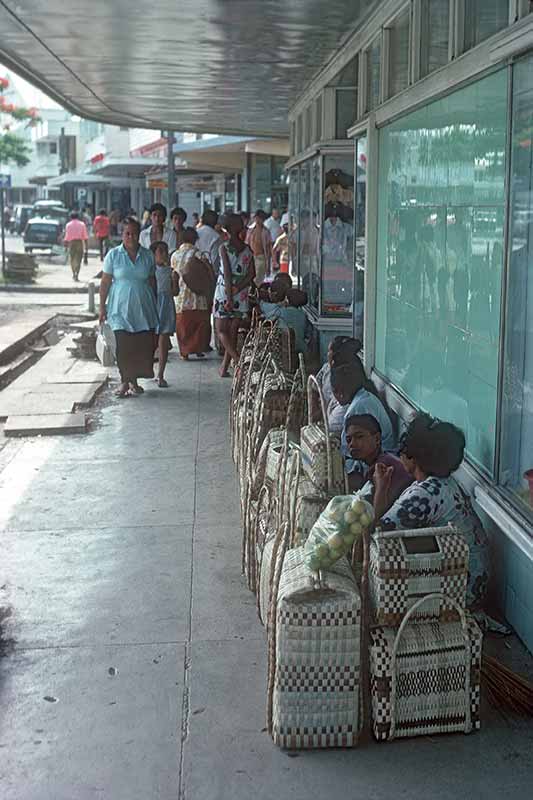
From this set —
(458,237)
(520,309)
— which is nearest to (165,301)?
(458,237)

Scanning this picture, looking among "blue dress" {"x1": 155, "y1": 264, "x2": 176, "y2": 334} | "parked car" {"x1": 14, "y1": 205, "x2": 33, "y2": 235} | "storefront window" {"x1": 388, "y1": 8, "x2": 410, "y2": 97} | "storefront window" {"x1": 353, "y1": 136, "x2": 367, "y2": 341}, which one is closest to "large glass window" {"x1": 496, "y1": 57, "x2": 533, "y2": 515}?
"storefront window" {"x1": 388, "y1": 8, "x2": 410, "y2": 97}

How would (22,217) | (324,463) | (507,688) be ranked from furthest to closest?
1. (22,217)
2. (324,463)
3. (507,688)

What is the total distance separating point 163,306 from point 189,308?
4.10 ft

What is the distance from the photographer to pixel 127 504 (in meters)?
6.82

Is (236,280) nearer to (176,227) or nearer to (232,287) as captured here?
(232,287)

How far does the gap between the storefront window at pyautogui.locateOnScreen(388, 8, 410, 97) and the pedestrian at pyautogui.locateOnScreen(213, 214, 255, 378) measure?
12.7ft

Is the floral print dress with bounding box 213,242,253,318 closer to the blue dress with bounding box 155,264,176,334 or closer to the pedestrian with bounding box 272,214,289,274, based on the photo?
the blue dress with bounding box 155,264,176,334

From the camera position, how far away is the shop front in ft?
14.7

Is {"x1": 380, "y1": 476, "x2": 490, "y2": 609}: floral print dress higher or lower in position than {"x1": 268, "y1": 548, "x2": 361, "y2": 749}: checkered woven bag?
higher

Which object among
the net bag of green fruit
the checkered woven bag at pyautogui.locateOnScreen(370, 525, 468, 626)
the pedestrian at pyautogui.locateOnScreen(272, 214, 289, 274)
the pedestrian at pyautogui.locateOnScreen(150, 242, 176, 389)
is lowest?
the checkered woven bag at pyautogui.locateOnScreen(370, 525, 468, 626)

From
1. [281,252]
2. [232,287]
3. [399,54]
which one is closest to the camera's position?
[399,54]

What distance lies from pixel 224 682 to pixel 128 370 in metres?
6.26

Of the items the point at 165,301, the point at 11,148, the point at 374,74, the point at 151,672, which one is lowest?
the point at 151,672

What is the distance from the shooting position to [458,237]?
5.42 metres
